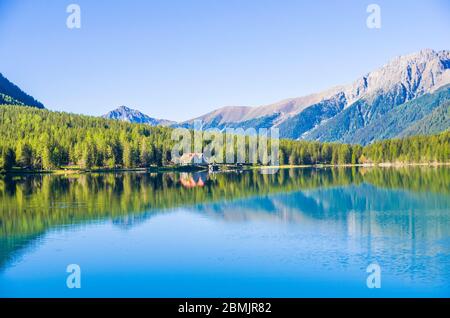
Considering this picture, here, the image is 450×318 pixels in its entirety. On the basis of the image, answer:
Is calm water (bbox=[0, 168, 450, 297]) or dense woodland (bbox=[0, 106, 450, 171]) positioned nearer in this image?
calm water (bbox=[0, 168, 450, 297])

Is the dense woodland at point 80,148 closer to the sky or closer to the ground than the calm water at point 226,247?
closer to the sky

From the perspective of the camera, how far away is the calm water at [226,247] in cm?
2881

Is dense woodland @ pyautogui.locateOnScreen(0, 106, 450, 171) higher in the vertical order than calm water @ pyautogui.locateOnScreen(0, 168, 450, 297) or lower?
higher

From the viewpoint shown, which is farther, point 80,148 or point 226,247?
point 80,148

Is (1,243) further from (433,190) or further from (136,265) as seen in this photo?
(433,190)

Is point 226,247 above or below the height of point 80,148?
below

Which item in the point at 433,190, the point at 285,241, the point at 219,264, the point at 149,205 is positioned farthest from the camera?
the point at 433,190

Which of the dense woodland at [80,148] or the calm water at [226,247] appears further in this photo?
the dense woodland at [80,148]

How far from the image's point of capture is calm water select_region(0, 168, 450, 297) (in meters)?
28.8

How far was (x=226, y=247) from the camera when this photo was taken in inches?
1519
